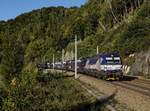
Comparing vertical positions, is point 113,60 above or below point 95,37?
below

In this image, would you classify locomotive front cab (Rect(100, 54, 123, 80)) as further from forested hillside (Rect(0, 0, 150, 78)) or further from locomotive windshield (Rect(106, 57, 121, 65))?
forested hillside (Rect(0, 0, 150, 78))

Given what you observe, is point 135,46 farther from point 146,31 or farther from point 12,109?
point 12,109

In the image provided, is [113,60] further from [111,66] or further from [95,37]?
[95,37]

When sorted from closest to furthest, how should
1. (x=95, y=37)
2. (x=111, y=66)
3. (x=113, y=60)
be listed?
(x=111, y=66) < (x=113, y=60) < (x=95, y=37)

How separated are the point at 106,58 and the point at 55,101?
2349 centimetres

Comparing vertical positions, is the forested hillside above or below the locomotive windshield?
above

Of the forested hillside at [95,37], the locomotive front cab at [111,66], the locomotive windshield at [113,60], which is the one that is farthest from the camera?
the locomotive windshield at [113,60]

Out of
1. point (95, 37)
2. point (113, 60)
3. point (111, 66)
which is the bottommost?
point (111, 66)

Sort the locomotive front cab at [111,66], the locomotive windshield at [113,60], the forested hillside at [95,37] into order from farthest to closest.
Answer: the locomotive windshield at [113,60]
the locomotive front cab at [111,66]
the forested hillside at [95,37]

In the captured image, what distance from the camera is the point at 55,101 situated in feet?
76.7

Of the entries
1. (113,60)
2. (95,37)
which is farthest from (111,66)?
(95,37)

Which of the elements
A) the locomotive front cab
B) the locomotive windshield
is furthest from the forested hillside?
the locomotive windshield

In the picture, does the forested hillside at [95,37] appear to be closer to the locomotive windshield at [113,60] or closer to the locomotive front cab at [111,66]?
the locomotive front cab at [111,66]

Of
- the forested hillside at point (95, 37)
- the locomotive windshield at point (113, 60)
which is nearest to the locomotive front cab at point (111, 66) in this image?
the locomotive windshield at point (113, 60)
